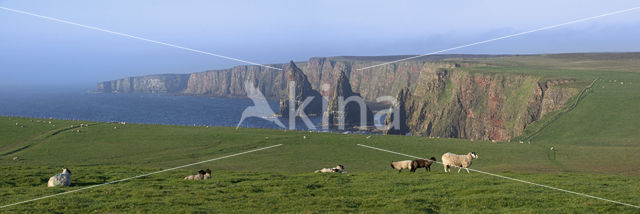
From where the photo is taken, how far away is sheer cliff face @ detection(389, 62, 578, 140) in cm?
12562

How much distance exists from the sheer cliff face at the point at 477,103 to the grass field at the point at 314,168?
2103cm

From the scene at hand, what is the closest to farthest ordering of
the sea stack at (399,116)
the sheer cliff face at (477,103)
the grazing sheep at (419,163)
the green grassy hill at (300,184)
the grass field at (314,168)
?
the green grassy hill at (300,184) < the grass field at (314,168) < the grazing sheep at (419,163) < the sheer cliff face at (477,103) < the sea stack at (399,116)

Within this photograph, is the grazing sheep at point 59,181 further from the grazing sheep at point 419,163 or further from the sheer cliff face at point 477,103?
the sheer cliff face at point 477,103

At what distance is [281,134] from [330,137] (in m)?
7.22

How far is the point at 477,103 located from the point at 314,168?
410 feet

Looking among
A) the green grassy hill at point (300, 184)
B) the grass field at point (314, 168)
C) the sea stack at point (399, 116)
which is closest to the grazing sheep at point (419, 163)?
the green grassy hill at point (300, 184)

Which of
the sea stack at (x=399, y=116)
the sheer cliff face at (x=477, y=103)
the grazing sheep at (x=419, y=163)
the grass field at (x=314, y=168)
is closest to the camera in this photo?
the grass field at (x=314, y=168)

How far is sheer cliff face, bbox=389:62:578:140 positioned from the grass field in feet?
69.0

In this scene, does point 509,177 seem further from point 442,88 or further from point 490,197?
point 442,88

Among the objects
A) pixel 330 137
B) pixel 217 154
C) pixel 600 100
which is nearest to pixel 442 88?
pixel 600 100

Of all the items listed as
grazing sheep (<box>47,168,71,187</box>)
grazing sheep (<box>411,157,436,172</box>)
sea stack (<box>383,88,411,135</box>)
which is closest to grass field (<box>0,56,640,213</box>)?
grazing sheep (<box>47,168,71,187</box>)

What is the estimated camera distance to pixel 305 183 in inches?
921

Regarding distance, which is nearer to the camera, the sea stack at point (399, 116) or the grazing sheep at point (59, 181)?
the grazing sheep at point (59, 181)

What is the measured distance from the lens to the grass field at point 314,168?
698 inches
